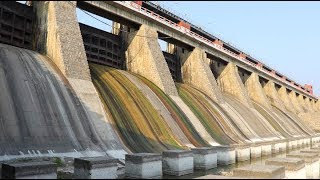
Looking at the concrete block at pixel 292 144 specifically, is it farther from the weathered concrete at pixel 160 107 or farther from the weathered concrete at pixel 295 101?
the weathered concrete at pixel 295 101

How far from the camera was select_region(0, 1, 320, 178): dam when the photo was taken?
1719 centimetres

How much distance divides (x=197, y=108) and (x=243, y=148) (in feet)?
36.6

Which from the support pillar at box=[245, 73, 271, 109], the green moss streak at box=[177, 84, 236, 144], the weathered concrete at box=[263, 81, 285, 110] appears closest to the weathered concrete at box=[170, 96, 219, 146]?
the green moss streak at box=[177, 84, 236, 144]

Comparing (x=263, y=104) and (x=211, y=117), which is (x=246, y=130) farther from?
(x=263, y=104)

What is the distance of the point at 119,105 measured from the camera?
2569 cm

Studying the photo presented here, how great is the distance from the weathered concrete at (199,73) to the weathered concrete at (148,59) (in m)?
9.76

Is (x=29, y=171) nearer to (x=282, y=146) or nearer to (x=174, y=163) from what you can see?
(x=174, y=163)

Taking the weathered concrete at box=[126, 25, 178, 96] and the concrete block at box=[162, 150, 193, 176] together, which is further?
the weathered concrete at box=[126, 25, 178, 96]

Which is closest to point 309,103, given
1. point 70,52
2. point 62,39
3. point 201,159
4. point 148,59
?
point 148,59

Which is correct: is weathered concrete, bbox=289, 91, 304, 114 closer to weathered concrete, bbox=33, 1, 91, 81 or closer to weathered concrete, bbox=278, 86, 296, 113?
weathered concrete, bbox=278, 86, 296, 113

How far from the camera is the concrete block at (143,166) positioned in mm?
14344

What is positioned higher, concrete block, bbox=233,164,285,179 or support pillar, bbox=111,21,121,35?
support pillar, bbox=111,21,121,35

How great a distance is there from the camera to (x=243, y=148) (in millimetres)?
25078

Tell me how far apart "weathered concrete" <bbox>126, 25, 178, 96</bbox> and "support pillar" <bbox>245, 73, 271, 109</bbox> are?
102 ft
